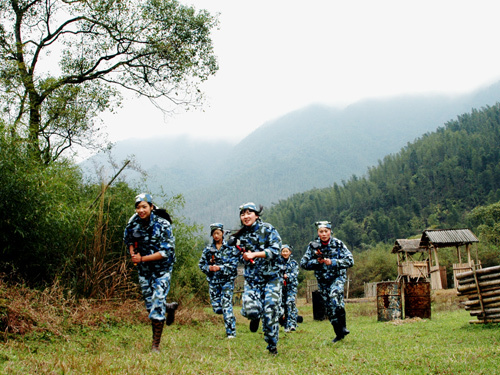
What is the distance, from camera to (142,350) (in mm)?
5895

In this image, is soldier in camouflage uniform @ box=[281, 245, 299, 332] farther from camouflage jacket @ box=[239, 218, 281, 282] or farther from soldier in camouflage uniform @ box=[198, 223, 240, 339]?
camouflage jacket @ box=[239, 218, 281, 282]

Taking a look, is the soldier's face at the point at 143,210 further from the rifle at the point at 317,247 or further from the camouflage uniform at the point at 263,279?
the rifle at the point at 317,247

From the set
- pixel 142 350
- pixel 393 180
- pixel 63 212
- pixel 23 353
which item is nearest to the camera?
pixel 23 353

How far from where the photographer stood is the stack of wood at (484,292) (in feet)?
26.9

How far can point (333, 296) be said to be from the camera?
24.1ft

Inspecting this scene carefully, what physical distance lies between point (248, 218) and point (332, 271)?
2130mm

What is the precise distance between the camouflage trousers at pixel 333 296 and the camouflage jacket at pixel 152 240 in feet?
8.91

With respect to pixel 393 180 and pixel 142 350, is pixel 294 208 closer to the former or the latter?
pixel 393 180

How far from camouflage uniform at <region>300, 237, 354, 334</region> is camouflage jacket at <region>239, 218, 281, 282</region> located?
1.41 metres

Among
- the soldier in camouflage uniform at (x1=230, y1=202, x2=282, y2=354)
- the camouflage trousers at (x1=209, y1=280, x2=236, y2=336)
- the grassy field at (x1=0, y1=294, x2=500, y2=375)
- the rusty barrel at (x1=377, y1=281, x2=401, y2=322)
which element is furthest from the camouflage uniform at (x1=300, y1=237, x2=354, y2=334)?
the rusty barrel at (x1=377, y1=281, x2=401, y2=322)


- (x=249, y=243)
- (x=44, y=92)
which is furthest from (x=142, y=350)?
(x=44, y=92)

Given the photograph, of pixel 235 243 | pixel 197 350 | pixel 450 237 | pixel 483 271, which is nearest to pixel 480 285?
pixel 483 271

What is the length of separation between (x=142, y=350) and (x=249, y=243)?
6.58ft

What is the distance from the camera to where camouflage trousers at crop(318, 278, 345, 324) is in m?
7.31
